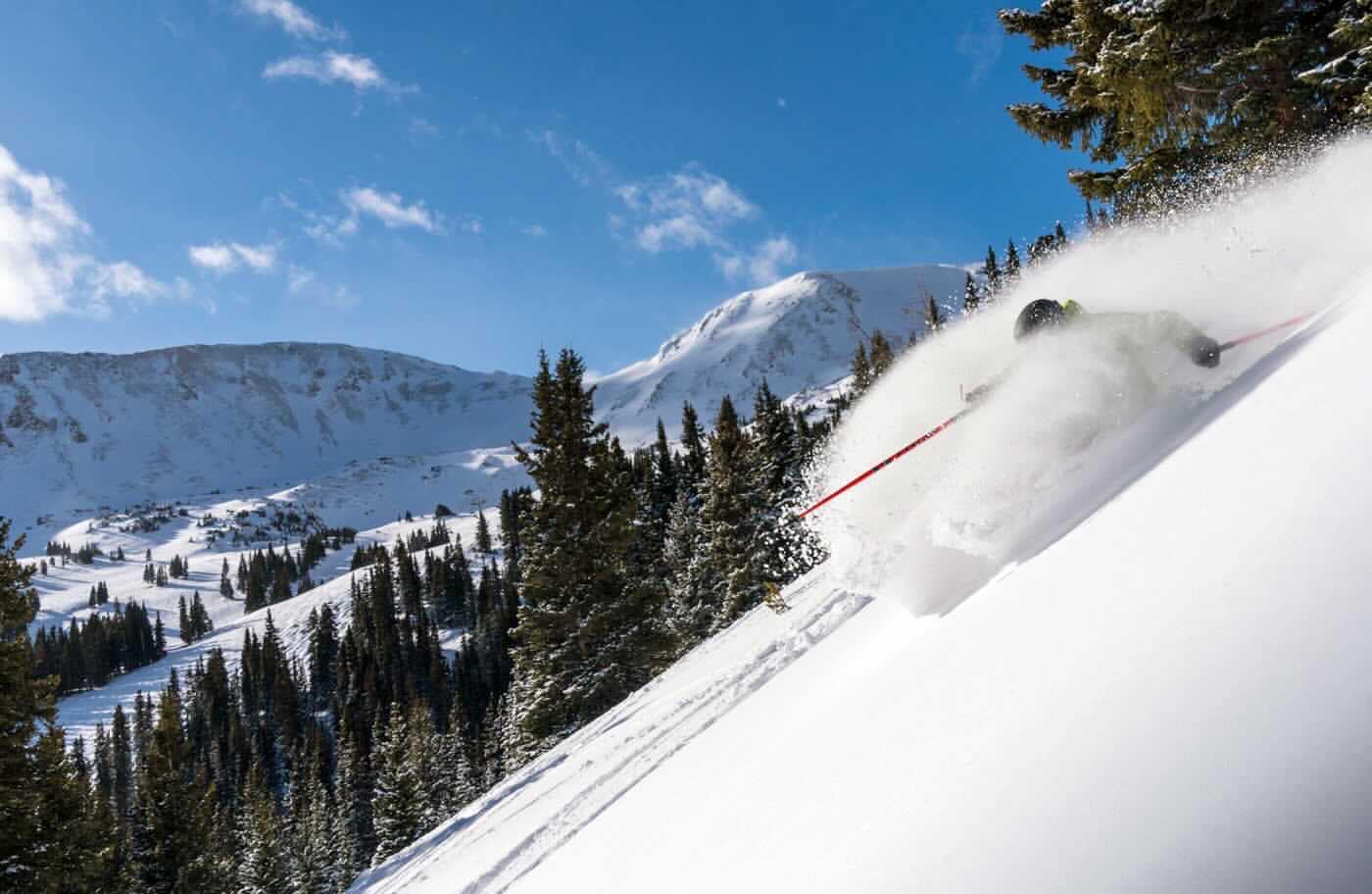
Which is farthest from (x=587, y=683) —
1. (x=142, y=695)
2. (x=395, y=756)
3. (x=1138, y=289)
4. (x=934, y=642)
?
(x=142, y=695)

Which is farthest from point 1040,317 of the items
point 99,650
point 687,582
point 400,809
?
point 99,650

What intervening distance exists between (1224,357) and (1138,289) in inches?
106

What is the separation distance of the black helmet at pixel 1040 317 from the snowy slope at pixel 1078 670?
29 centimetres

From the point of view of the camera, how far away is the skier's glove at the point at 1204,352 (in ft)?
19.8

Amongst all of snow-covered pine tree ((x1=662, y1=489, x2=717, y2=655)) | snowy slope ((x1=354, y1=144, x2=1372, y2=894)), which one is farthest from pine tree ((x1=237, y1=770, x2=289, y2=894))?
snowy slope ((x1=354, y1=144, x2=1372, y2=894))

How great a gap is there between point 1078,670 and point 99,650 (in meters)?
193

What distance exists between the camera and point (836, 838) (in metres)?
2.24

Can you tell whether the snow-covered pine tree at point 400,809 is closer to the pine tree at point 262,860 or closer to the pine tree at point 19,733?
the pine tree at point 262,860

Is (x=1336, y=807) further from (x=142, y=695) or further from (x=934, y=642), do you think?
(x=142, y=695)

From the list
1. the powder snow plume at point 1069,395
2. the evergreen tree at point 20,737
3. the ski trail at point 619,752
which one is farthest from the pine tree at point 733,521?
the evergreen tree at point 20,737

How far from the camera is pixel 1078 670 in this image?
219 cm

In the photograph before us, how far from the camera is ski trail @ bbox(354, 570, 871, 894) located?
20.5 feet

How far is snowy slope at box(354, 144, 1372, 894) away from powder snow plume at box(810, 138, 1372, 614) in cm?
4

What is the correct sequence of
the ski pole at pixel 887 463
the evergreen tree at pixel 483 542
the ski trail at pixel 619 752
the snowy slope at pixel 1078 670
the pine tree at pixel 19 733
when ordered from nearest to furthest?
1. the snowy slope at pixel 1078 670
2. the ski trail at pixel 619 752
3. the ski pole at pixel 887 463
4. the pine tree at pixel 19 733
5. the evergreen tree at pixel 483 542
